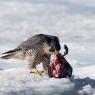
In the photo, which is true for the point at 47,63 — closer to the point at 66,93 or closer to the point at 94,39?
the point at 66,93

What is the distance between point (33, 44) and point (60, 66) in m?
0.88

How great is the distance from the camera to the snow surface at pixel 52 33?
8.56 m

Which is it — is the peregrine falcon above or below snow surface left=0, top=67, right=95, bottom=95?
above

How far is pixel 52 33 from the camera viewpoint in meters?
15.3

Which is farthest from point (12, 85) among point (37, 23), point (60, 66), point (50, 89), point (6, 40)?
point (37, 23)

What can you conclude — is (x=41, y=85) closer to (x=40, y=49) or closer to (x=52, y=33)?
(x=40, y=49)

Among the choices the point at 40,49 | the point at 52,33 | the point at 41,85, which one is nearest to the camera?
the point at 41,85

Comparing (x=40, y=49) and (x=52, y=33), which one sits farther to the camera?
(x=52, y=33)

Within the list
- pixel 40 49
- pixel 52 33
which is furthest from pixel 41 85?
pixel 52 33

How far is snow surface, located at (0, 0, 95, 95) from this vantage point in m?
8.56

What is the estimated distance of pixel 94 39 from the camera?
1509 cm

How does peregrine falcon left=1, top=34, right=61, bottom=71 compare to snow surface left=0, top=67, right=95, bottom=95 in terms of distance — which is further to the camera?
peregrine falcon left=1, top=34, right=61, bottom=71

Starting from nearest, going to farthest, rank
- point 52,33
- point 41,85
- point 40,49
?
point 41,85 → point 40,49 → point 52,33

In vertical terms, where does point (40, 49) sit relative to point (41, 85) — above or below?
above
